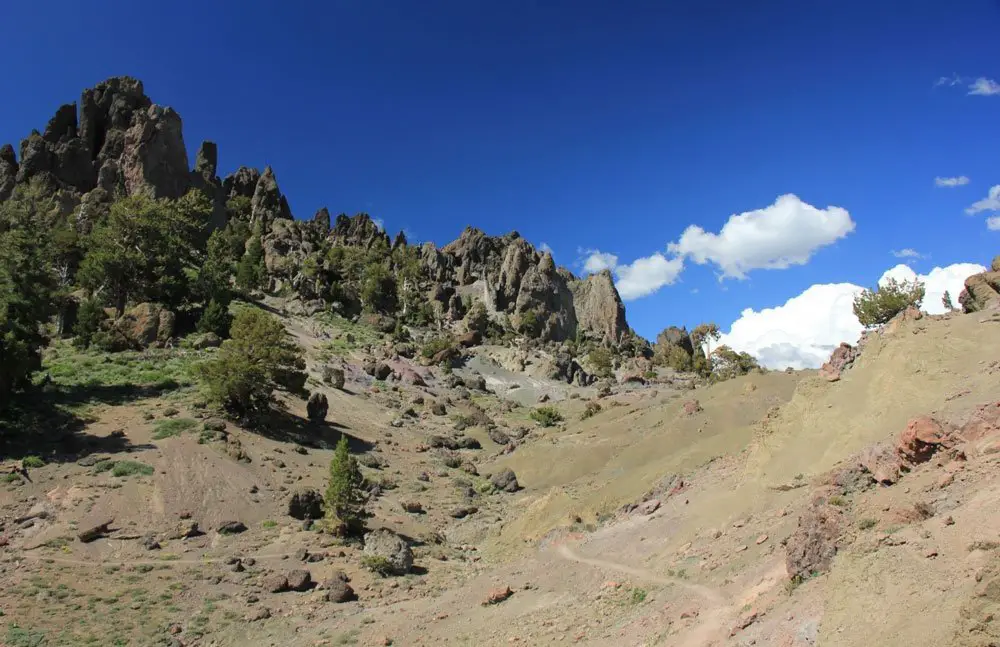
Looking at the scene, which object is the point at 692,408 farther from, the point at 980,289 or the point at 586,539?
the point at 586,539

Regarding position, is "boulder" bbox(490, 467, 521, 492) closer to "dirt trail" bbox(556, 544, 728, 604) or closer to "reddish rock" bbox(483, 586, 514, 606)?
"dirt trail" bbox(556, 544, 728, 604)

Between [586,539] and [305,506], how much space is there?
13.8 metres

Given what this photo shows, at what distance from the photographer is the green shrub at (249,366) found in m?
35.4

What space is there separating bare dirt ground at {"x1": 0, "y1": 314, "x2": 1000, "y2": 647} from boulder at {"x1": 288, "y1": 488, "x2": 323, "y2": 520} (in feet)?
2.51

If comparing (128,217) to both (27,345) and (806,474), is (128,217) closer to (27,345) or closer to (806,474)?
(27,345)

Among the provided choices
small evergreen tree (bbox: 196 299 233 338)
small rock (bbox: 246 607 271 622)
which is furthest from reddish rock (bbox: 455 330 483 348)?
small rock (bbox: 246 607 271 622)

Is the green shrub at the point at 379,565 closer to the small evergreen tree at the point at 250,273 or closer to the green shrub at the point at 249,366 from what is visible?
the green shrub at the point at 249,366

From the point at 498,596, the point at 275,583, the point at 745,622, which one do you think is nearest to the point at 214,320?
the point at 275,583

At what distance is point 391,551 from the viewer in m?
23.0

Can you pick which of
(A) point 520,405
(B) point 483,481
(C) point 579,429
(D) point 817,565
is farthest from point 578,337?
(D) point 817,565

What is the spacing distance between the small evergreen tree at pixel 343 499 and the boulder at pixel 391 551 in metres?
1.66

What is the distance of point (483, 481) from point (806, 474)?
2362cm

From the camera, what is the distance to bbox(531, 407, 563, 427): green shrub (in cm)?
5278

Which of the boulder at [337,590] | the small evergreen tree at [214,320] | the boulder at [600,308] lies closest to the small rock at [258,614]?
the boulder at [337,590]
